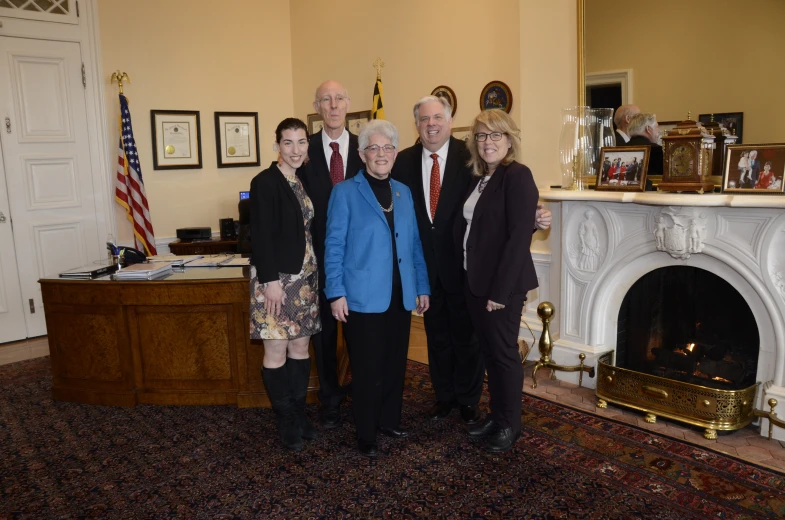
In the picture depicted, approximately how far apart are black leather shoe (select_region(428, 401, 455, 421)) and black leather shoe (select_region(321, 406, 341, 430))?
510mm

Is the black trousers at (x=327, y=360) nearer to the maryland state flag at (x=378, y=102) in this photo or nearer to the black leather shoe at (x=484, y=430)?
the black leather shoe at (x=484, y=430)

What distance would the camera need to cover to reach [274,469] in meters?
2.95

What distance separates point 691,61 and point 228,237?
174 inches

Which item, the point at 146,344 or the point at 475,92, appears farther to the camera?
the point at 475,92

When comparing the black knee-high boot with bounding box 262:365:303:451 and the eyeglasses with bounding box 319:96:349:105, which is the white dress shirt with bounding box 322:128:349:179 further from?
the black knee-high boot with bounding box 262:365:303:451

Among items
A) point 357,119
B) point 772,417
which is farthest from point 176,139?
point 772,417

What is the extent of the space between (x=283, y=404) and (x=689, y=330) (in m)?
2.39

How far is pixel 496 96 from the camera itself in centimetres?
461

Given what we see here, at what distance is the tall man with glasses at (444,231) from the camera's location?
318cm

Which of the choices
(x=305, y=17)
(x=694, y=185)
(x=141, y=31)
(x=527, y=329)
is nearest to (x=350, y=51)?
(x=305, y=17)

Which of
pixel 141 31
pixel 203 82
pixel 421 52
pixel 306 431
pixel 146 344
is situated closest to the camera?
pixel 306 431

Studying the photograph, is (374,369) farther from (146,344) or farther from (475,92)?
(475,92)

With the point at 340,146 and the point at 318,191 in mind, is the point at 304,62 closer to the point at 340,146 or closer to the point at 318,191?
the point at 340,146

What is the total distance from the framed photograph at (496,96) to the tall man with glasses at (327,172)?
5.13 feet
